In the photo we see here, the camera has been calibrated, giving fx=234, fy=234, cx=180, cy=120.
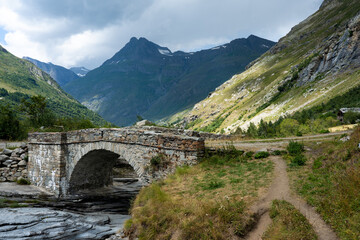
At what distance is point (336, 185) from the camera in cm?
688

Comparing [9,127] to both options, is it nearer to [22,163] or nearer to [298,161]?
[22,163]

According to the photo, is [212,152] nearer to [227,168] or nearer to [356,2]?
[227,168]

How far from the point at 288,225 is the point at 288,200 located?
1.41m

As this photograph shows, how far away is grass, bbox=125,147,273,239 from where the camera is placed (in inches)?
252

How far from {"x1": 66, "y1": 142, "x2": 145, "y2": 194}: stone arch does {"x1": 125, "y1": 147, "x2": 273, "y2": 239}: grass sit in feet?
17.4

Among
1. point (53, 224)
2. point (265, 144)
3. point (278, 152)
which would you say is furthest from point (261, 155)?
point (53, 224)

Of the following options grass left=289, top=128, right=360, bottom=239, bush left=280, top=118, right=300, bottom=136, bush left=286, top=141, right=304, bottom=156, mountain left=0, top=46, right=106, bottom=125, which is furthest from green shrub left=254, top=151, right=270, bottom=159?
mountain left=0, top=46, right=106, bottom=125

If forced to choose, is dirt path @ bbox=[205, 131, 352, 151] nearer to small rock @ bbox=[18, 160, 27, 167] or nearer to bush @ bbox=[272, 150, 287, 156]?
bush @ bbox=[272, 150, 287, 156]

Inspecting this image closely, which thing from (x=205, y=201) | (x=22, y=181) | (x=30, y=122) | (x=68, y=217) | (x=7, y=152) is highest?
(x=30, y=122)

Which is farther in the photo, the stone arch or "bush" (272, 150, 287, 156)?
the stone arch

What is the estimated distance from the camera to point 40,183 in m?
20.0

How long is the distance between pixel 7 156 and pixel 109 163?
905 centimetres

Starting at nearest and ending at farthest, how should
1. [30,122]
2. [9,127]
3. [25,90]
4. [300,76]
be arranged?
1. [9,127]
2. [30,122]
3. [300,76]
4. [25,90]

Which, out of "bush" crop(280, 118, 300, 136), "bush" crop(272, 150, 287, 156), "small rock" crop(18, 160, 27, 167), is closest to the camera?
"bush" crop(272, 150, 287, 156)
